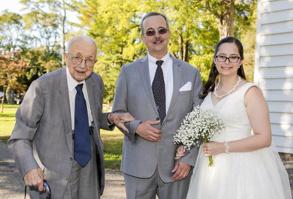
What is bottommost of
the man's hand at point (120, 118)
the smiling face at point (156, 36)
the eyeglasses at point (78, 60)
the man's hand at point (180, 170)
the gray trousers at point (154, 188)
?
the gray trousers at point (154, 188)

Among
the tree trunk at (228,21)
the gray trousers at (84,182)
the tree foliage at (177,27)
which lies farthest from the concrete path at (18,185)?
the tree foliage at (177,27)

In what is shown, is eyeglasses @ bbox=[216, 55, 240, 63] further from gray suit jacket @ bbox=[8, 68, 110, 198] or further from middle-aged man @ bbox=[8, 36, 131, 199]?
gray suit jacket @ bbox=[8, 68, 110, 198]

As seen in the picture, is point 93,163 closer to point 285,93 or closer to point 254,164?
point 254,164

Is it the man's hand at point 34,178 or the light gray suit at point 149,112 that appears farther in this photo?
the light gray suit at point 149,112

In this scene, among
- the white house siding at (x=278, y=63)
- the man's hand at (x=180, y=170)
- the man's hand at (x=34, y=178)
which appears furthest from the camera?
the white house siding at (x=278, y=63)

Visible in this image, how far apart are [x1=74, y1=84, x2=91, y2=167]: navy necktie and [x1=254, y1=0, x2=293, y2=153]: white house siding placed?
17.8ft

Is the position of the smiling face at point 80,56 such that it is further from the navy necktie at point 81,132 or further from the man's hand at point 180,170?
the man's hand at point 180,170

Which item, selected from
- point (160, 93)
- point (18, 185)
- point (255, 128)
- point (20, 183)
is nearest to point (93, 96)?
point (160, 93)

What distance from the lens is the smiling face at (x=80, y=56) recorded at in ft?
10.8

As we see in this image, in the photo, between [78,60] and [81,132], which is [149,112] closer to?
[81,132]

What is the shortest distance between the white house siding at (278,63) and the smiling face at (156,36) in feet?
15.5

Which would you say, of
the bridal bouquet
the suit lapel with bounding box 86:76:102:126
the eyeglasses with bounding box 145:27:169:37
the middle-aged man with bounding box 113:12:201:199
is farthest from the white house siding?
the suit lapel with bounding box 86:76:102:126

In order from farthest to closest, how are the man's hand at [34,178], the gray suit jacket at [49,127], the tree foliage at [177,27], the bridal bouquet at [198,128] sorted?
the tree foliage at [177,27] → the bridal bouquet at [198,128] → the gray suit jacket at [49,127] → the man's hand at [34,178]

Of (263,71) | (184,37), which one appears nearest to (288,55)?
(263,71)
